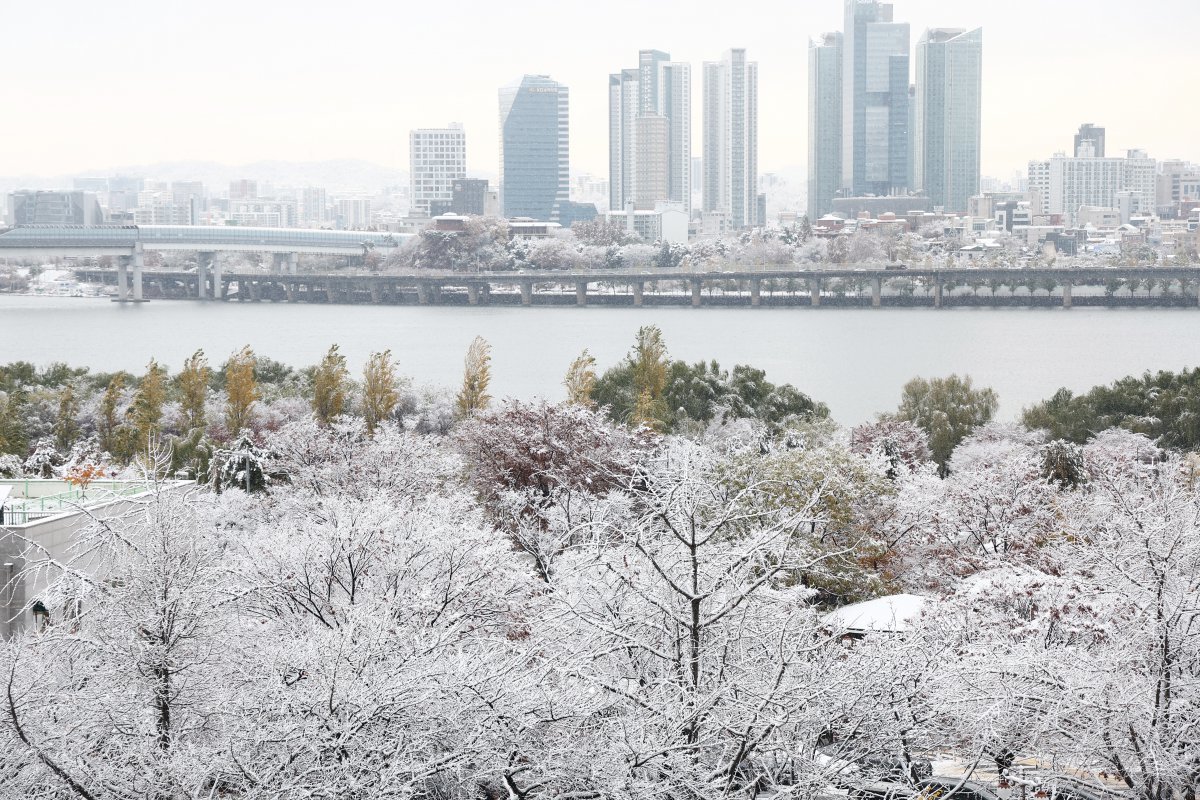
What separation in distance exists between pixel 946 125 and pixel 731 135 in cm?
2113

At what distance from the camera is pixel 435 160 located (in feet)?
438

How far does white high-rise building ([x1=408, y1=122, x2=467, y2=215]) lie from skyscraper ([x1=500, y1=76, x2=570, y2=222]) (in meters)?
8.19

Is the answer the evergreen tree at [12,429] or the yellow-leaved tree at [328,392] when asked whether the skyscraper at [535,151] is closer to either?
the yellow-leaved tree at [328,392]

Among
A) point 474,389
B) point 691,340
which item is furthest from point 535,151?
point 474,389

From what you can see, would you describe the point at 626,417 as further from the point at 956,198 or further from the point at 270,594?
the point at 956,198

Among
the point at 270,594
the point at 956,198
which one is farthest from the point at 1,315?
the point at 956,198

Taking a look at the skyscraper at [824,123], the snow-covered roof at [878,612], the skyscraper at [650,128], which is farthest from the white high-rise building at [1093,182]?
the snow-covered roof at [878,612]

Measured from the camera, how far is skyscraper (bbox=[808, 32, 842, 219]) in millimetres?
135000

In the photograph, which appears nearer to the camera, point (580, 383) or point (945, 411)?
point (580, 383)

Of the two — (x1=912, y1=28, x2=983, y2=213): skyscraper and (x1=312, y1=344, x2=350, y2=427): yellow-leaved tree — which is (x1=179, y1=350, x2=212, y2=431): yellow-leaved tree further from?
(x1=912, y1=28, x2=983, y2=213): skyscraper

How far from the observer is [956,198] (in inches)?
5236

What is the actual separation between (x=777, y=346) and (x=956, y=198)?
9607 cm

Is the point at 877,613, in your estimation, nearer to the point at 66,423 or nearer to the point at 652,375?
the point at 652,375

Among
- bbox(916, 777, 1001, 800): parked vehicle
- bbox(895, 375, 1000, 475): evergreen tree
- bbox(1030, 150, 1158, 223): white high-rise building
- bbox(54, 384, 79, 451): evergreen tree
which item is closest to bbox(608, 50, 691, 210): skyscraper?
bbox(1030, 150, 1158, 223): white high-rise building
